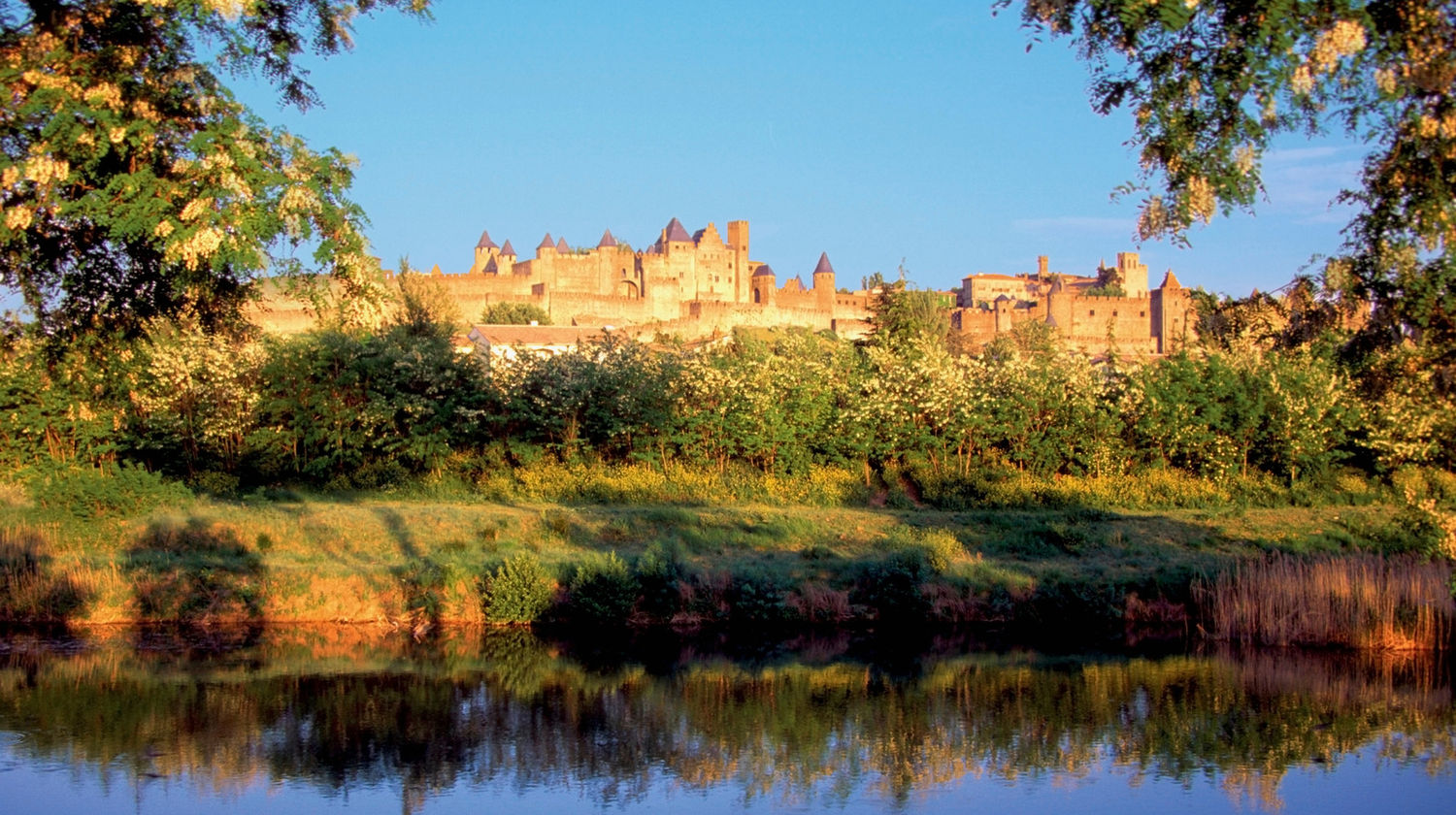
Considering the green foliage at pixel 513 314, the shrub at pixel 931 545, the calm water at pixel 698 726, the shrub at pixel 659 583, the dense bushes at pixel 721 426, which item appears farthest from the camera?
the green foliage at pixel 513 314

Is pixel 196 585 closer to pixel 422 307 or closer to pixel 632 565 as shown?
pixel 632 565

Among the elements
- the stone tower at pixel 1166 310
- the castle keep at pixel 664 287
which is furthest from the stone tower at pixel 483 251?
the stone tower at pixel 1166 310

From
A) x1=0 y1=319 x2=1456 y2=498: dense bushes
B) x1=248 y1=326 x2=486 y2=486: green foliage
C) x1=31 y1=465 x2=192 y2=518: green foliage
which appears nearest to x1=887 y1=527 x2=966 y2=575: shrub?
x1=0 y1=319 x2=1456 y2=498: dense bushes

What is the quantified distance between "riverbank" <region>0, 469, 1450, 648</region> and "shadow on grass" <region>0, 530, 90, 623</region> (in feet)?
Result: 0.06

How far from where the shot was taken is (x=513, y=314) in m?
67.3

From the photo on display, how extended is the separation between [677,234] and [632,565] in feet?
250

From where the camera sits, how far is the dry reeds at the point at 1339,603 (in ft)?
42.0

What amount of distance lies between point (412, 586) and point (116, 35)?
8.95m

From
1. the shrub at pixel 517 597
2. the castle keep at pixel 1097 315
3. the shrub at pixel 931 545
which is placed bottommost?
the shrub at pixel 517 597

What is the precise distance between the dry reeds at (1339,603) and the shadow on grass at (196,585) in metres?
10.8

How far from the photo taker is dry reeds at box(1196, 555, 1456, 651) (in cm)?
1281

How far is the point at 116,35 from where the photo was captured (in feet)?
21.9

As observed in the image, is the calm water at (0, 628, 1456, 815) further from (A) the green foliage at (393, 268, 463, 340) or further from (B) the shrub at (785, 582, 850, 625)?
(A) the green foliage at (393, 268, 463, 340)

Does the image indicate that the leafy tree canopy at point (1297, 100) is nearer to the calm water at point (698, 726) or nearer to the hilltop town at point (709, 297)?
the calm water at point (698, 726)
